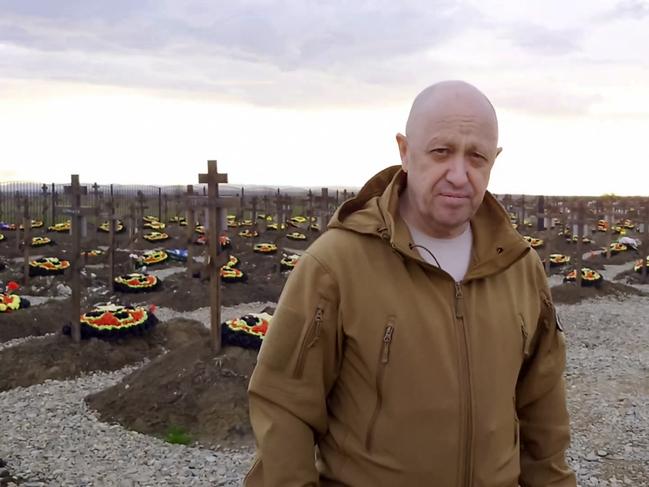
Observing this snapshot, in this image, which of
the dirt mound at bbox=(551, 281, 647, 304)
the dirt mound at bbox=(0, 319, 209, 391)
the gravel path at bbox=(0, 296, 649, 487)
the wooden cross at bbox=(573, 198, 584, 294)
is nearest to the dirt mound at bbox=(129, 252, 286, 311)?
the dirt mound at bbox=(0, 319, 209, 391)

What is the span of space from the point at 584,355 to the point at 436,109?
393 inches

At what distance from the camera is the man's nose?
74.1 inches

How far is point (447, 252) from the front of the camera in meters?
2.05

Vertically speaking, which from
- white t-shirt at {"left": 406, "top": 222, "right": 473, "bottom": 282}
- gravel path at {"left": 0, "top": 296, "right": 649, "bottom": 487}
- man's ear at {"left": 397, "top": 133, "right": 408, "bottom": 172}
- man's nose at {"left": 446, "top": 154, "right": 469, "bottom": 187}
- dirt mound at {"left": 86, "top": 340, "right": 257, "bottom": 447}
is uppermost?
man's ear at {"left": 397, "top": 133, "right": 408, "bottom": 172}

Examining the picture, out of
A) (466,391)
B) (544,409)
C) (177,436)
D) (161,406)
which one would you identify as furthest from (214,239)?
(466,391)

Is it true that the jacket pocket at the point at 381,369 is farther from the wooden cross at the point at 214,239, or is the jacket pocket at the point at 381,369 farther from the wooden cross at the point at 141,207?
the wooden cross at the point at 141,207

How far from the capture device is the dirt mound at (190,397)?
6.93 metres

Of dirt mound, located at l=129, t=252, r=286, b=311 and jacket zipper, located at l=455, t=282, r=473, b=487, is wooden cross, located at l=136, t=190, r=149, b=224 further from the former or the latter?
jacket zipper, located at l=455, t=282, r=473, b=487

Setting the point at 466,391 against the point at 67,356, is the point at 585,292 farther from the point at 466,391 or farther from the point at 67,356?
the point at 466,391

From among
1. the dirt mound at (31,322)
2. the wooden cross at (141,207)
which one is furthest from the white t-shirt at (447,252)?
the wooden cross at (141,207)

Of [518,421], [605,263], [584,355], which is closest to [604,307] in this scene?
[584,355]

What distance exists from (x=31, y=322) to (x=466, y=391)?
11.6 m

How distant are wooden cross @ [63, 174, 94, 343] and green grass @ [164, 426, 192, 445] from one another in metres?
3.49

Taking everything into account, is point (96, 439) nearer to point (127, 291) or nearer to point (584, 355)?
point (584, 355)
